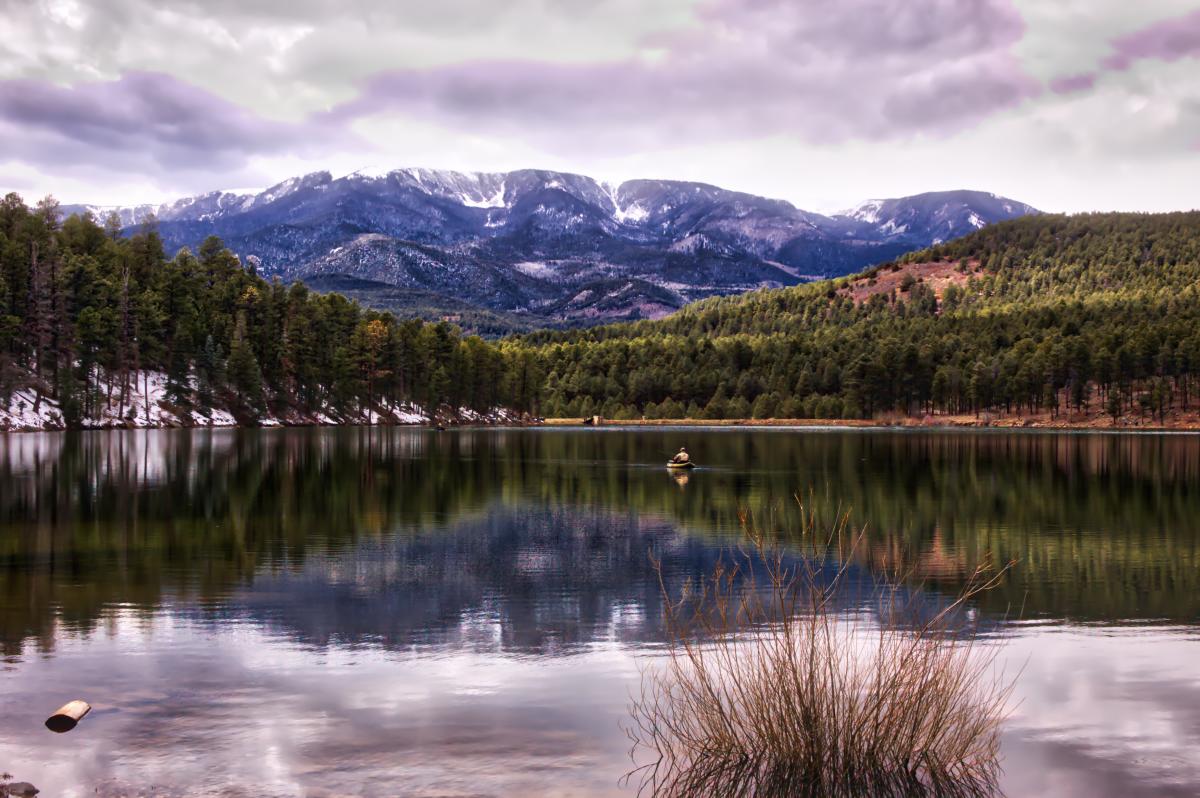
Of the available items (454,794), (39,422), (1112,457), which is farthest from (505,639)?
(39,422)

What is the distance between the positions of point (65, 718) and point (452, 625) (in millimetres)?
9088

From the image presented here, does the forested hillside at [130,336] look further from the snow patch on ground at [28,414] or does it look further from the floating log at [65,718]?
the floating log at [65,718]

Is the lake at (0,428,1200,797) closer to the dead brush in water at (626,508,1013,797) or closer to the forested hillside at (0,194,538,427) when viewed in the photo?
the dead brush in water at (626,508,1013,797)

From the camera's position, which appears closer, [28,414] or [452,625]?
[452,625]

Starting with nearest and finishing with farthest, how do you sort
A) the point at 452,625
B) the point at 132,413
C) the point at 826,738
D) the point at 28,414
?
the point at 826,738 < the point at 452,625 < the point at 28,414 < the point at 132,413

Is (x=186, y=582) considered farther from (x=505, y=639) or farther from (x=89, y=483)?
(x=89, y=483)

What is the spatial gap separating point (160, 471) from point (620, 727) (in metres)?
57.6

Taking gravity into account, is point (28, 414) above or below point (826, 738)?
above

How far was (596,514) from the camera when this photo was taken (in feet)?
145

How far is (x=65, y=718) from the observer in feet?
45.9

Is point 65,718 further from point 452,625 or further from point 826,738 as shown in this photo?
point 826,738

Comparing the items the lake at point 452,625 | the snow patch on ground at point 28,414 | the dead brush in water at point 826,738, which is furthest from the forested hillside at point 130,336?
the dead brush in water at point 826,738

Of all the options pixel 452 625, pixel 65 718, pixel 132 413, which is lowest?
pixel 452 625

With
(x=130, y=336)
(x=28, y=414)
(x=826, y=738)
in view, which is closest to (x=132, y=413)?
(x=130, y=336)
